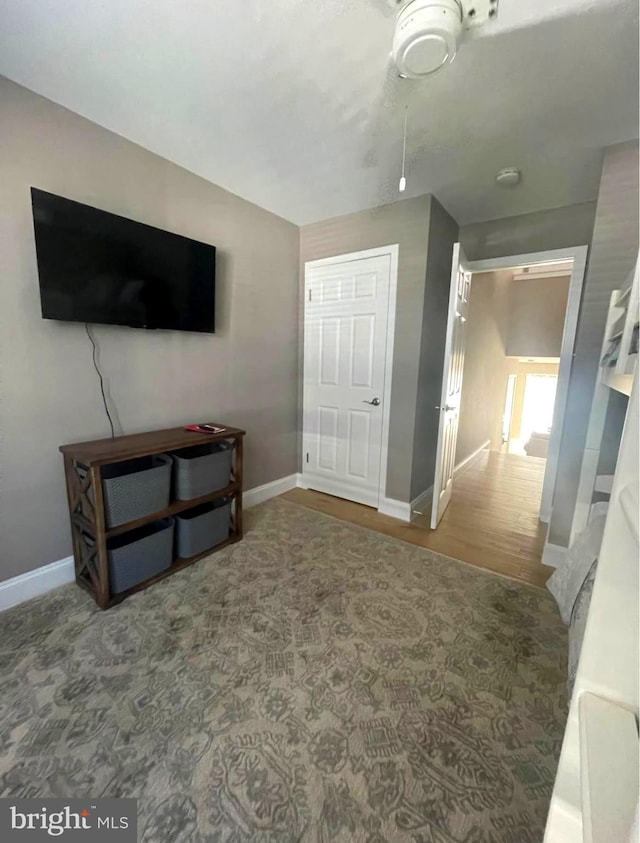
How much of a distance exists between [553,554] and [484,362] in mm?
2810

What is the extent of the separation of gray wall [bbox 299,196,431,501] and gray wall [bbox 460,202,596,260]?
2.45ft

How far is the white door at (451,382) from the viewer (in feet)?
7.79

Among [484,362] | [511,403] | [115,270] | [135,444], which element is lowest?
[511,403]

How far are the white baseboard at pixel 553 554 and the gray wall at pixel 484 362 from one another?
1.72 m

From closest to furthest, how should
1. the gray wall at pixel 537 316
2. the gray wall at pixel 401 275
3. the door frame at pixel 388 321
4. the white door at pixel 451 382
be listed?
the white door at pixel 451 382 → the gray wall at pixel 401 275 → the door frame at pixel 388 321 → the gray wall at pixel 537 316

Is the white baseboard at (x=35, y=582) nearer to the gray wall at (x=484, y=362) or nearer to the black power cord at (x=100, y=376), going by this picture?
the black power cord at (x=100, y=376)

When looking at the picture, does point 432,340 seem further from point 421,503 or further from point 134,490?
point 134,490

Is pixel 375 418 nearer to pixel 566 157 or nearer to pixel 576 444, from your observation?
pixel 576 444

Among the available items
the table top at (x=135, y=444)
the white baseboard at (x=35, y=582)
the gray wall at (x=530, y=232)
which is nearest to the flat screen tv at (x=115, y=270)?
the table top at (x=135, y=444)

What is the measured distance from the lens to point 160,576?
6.39ft

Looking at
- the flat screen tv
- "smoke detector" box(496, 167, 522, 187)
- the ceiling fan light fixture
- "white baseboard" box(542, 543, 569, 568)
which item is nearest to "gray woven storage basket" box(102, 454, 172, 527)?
the flat screen tv

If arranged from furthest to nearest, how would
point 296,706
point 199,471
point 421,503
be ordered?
point 421,503 → point 199,471 → point 296,706

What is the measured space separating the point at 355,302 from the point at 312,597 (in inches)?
87.5

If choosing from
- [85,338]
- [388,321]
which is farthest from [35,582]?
[388,321]
